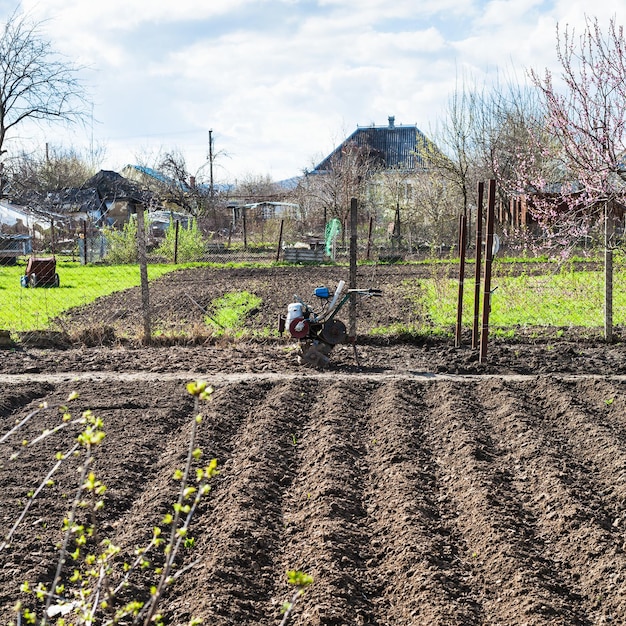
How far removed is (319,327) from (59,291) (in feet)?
32.8

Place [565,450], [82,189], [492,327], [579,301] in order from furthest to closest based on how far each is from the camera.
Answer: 1. [82,189]
2. [579,301]
3. [492,327]
4. [565,450]

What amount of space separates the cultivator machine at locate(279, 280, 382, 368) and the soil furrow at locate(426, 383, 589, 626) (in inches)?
72.9

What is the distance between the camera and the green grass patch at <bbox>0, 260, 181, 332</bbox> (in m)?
11.6

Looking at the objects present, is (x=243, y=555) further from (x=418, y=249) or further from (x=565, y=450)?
(x=418, y=249)

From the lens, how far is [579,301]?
40.6 ft

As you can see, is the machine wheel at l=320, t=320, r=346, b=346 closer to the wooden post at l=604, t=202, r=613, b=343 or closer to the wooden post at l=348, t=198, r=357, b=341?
the wooden post at l=348, t=198, r=357, b=341

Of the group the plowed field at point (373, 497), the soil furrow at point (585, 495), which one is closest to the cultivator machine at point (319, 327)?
the plowed field at point (373, 497)

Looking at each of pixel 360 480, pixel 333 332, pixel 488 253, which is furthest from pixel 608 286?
pixel 360 480

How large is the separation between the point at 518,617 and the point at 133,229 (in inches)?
903

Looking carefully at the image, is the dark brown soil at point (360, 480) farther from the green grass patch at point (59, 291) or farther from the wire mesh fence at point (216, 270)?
the green grass patch at point (59, 291)

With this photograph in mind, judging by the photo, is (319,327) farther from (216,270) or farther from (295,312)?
(216,270)

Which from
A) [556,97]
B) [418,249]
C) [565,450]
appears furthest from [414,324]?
[418,249]

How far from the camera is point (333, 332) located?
7871 millimetres

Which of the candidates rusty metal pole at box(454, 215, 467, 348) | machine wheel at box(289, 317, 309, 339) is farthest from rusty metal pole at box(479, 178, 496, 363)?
machine wheel at box(289, 317, 309, 339)
